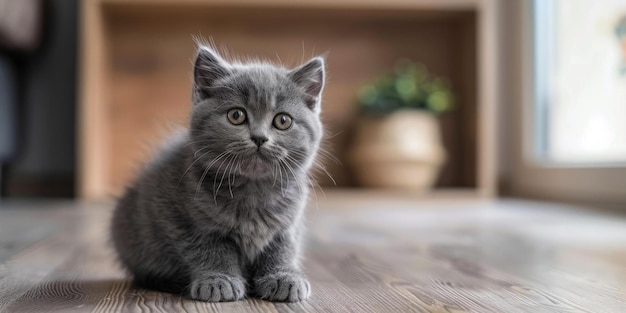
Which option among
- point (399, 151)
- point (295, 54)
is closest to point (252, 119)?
point (399, 151)

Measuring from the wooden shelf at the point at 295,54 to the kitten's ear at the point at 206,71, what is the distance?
6.59 feet

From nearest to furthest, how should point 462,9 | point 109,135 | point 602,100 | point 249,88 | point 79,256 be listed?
point 249,88 → point 79,256 → point 602,100 → point 462,9 → point 109,135

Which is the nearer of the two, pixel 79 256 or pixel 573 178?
pixel 79 256

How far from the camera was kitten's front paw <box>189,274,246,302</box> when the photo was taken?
104 centimetres

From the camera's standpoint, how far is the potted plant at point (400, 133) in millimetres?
3199

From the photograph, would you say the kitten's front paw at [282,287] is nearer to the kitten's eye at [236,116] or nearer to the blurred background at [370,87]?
the kitten's eye at [236,116]

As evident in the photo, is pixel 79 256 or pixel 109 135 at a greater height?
pixel 109 135

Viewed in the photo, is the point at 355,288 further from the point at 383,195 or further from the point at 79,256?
the point at 383,195

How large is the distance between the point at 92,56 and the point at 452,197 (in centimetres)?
189

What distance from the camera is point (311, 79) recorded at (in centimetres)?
118

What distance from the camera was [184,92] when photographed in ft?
11.5

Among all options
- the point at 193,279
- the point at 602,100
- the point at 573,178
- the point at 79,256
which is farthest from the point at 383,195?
the point at 193,279

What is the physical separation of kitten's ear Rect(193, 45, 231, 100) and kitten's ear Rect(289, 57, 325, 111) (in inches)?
5.0

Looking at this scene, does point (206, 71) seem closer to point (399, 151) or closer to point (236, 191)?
point (236, 191)
